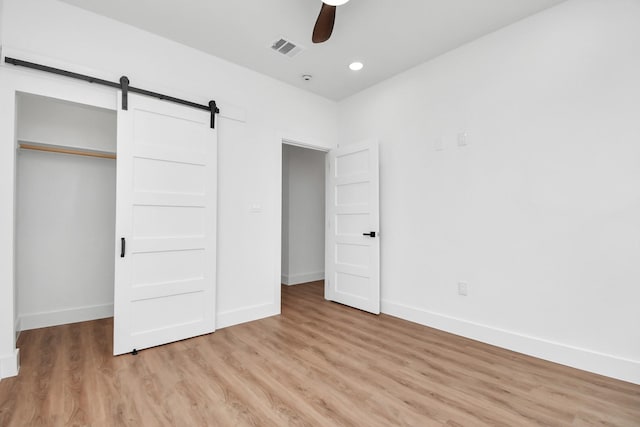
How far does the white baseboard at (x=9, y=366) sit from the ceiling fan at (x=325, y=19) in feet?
11.0

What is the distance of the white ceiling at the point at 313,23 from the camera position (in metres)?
2.59

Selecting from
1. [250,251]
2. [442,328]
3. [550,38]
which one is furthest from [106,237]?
[550,38]

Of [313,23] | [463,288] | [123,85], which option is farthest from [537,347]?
[123,85]

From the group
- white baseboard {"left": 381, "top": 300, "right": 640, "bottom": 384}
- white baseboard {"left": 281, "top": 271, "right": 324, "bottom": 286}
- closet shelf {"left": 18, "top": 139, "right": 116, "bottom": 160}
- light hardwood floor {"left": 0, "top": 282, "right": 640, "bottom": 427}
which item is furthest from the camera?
white baseboard {"left": 281, "top": 271, "right": 324, "bottom": 286}

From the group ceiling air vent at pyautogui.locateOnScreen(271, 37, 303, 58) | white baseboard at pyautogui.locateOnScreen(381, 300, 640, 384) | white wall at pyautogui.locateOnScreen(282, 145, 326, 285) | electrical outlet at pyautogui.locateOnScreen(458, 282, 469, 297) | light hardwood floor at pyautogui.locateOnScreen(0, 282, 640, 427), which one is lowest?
light hardwood floor at pyautogui.locateOnScreen(0, 282, 640, 427)

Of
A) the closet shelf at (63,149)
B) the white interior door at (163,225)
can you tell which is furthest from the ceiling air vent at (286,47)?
the closet shelf at (63,149)

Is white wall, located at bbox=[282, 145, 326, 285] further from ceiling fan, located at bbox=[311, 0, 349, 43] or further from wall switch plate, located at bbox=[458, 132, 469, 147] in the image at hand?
ceiling fan, located at bbox=[311, 0, 349, 43]

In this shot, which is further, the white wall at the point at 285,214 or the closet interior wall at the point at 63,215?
the white wall at the point at 285,214

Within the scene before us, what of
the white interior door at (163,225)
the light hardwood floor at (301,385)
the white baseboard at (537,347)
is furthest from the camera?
the white interior door at (163,225)

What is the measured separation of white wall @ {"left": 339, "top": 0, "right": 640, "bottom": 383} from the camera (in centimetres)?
230

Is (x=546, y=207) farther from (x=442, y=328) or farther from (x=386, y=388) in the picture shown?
(x=386, y=388)

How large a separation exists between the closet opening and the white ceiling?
7.38 feet

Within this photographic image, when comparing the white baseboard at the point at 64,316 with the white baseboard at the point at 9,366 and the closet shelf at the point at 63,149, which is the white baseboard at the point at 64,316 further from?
the closet shelf at the point at 63,149

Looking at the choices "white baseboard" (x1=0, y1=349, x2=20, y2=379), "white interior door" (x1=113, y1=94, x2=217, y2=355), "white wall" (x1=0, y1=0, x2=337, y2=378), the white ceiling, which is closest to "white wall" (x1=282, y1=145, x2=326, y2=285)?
"white wall" (x1=0, y1=0, x2=337, y2=378)
